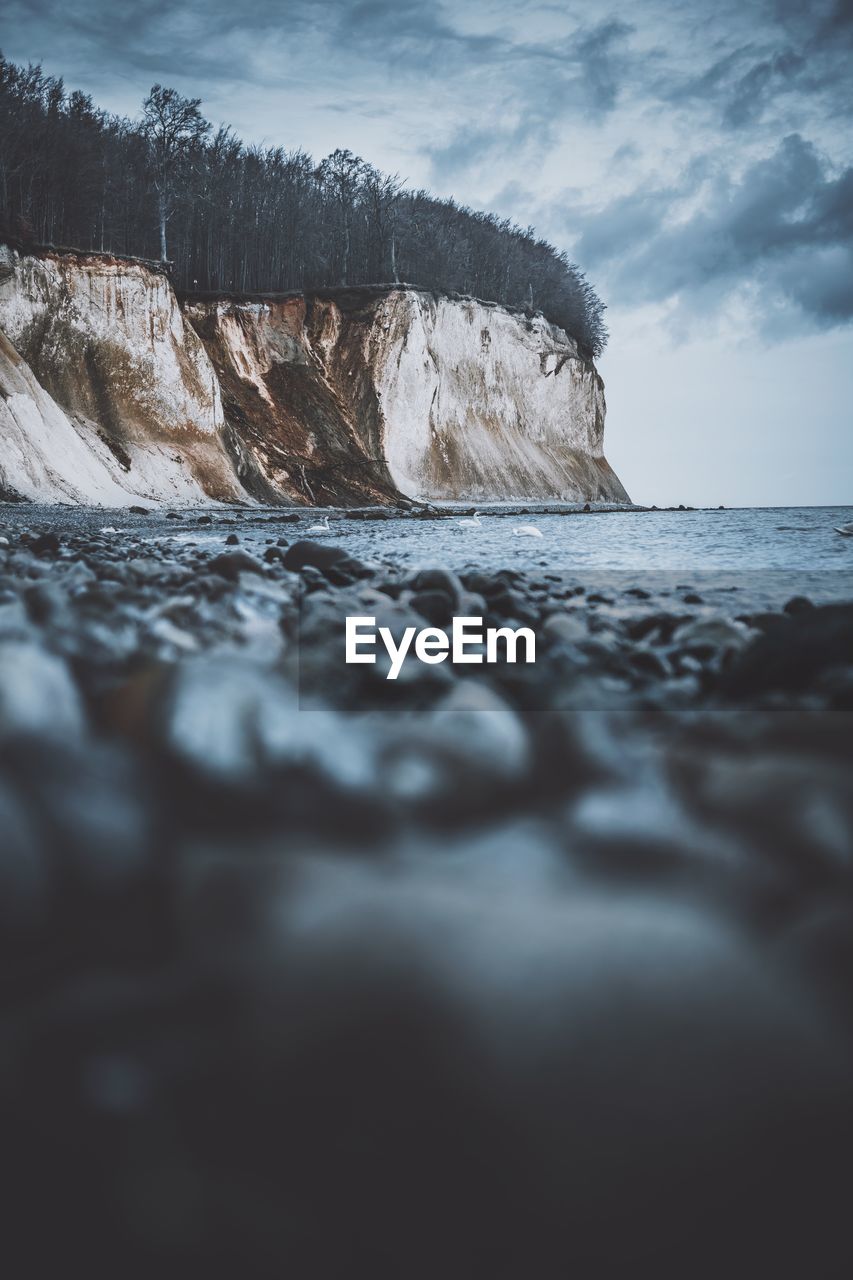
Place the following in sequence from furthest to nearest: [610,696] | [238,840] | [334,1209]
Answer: [610,696] → [238,840] → [334,1209]

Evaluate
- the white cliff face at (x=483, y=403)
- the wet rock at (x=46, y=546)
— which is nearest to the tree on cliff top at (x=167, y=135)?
the white cliff face at (x=483, y=403)

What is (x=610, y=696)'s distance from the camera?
207 centimetres

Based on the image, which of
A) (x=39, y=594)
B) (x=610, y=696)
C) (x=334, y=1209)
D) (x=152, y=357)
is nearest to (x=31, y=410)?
(x=152, y=357)

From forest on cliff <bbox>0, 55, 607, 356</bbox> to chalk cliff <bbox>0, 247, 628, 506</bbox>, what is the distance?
3484mm

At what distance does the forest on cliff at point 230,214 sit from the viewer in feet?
91.0

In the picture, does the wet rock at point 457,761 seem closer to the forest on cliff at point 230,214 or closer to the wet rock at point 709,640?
the wet rock at point 709,640

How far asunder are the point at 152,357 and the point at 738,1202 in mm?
25984

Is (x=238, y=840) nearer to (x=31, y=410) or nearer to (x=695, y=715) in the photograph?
(x=695, y=715)

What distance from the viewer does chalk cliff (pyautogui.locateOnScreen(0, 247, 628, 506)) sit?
66.7ft

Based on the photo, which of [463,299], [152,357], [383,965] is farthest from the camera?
[463,299]

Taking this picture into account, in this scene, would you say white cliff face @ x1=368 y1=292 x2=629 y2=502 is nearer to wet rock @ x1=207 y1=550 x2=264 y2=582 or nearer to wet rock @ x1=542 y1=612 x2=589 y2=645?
wet rock @ x1=207 y1=550 x2=264 y2=582

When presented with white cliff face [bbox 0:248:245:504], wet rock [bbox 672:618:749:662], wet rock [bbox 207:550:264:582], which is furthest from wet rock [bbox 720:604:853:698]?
white cliff face [bbox 0:248:245:504]

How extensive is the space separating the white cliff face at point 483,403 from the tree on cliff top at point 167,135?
944 cm

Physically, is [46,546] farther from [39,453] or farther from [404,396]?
[404,396]
